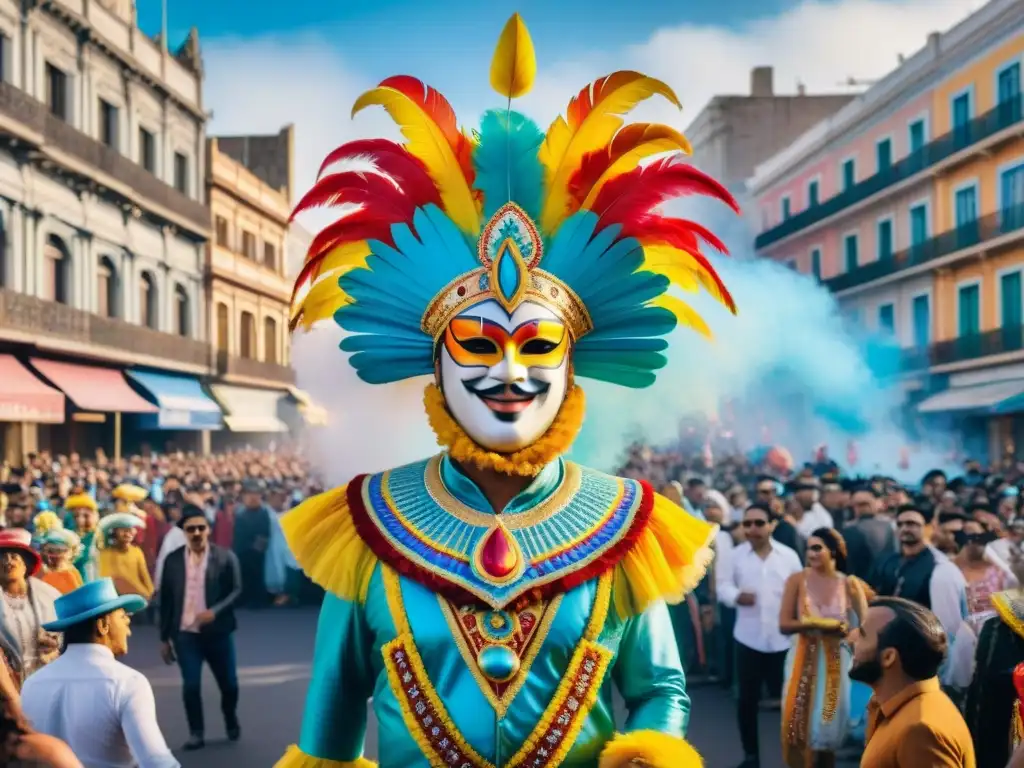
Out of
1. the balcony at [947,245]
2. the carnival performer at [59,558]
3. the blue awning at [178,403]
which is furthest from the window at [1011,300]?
the carnival performer at [59,558]

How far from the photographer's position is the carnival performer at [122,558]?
348 inches

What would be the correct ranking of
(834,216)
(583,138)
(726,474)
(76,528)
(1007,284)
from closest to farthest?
(583,138), (76,528), (726,474), (1007,284), (834,216)

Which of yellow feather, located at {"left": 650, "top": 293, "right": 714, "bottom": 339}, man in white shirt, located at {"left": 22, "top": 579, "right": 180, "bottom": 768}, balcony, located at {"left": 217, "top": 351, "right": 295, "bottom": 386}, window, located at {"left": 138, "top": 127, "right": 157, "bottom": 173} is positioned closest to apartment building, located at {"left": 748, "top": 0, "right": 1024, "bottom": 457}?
balcony, located at {"left": 217, "top": 351, "right": 295, "bottom": 386}

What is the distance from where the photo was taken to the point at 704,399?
97.1ft

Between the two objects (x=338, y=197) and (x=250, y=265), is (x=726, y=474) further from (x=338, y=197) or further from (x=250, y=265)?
(x=250, y=265)

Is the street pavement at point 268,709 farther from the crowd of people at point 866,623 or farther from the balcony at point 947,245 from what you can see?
the balcony at point 947,245

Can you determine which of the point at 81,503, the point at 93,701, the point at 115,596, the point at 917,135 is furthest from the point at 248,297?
the point at 93,701

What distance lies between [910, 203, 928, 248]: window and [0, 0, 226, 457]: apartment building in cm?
1920

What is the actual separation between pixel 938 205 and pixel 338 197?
29324mm

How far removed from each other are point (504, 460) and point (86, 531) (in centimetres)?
757

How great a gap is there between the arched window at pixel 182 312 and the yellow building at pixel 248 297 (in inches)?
58.1

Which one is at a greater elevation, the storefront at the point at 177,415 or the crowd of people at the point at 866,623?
the storefront at the point at 177,415

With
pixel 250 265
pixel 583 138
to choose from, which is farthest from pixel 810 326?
pixel 583 138

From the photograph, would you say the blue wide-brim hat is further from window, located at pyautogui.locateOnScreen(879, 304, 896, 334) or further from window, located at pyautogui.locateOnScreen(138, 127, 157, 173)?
window, located at pyautogui.locateOnScreen(879, 304, 896, 334)
